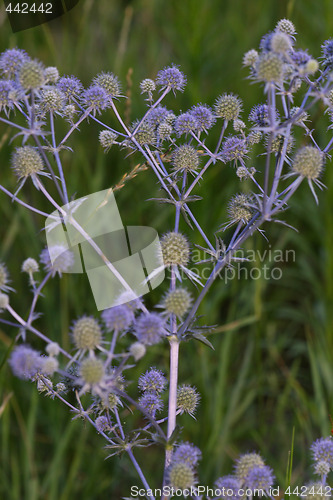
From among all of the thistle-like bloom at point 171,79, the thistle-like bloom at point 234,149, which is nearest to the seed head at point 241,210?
the thistle-like bloom at point 234,149

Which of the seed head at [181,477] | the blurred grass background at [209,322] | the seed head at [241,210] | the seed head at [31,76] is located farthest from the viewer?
the blurred grass background at [209,322]

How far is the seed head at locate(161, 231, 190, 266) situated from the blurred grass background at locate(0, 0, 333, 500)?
1.43 meters

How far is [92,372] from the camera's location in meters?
1.23

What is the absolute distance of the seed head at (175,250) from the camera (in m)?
1.55

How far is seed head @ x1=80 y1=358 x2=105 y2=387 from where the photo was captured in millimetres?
1227

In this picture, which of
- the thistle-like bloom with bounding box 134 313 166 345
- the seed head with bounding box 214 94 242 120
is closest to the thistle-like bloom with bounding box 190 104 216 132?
the seed head with bounding box 214 94 242 120

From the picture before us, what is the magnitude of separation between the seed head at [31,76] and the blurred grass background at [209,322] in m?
1.39

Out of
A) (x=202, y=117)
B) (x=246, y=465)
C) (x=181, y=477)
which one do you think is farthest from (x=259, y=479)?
(x=202, y=117)

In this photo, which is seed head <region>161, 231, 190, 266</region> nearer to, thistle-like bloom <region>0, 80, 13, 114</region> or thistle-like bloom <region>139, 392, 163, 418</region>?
thistle-like bloom <region>139, 392, 163, 418</region>

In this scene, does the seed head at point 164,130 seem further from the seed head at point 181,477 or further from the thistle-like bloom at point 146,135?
the seed head at point 181,477

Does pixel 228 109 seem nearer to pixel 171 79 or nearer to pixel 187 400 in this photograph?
pixel 171 79

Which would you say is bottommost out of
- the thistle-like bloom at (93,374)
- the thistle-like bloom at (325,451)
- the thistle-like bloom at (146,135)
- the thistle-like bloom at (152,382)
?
the thistle-like bloom at (325,451)

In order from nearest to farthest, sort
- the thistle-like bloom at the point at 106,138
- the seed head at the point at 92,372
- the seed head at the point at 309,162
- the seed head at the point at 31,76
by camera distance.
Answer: the seed head at the point at 92,372
the seed head at the point at 31,76
the seed head at the point at 309,162
the thistle-like bloom at the point at 106,138

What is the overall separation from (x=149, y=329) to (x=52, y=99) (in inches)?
31.9
